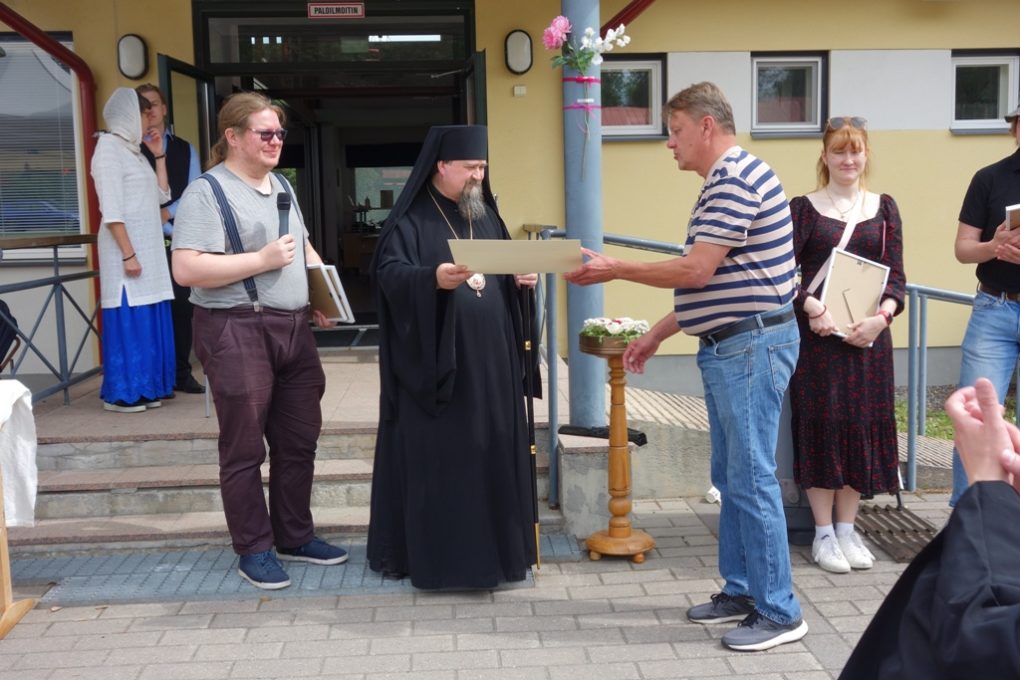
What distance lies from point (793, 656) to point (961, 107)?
6240 millimetres

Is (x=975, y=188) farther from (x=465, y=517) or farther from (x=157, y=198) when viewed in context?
(x=157, y=198)

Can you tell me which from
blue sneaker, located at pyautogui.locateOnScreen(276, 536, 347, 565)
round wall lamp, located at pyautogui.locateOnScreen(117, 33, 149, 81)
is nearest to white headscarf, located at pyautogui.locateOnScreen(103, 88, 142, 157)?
round wall lamp, located at pyautogui.locateOnScreen(117, 33, 149, 81)

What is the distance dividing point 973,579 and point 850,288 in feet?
9.74

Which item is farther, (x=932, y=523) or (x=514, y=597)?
(x=932, y=523)

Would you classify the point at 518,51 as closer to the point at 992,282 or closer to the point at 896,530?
the point at 992,282

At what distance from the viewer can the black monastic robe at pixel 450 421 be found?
4.16m

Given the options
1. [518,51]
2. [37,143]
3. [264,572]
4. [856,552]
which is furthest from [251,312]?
[37,143]

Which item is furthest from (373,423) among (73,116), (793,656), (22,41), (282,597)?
(22,41)

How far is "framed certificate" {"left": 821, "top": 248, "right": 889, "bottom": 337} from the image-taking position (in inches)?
171

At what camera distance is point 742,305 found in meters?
3.69

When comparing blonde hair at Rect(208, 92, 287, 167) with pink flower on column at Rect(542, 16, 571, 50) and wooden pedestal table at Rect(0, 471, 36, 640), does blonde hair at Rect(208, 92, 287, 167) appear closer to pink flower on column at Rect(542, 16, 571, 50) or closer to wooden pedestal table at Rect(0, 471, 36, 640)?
pink flower on column at Rect(542, 16, 571, 50)

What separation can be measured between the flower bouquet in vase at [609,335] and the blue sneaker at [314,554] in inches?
57.2

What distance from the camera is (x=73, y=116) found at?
7.61 m

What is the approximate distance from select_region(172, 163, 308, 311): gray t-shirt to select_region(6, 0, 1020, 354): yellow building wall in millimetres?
3727
